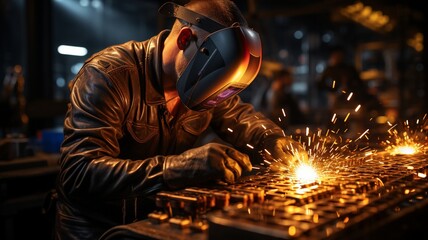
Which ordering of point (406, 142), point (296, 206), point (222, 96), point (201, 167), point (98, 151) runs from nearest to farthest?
point (296, 206) → point (201, 167) → point (98, 151) → point (222, 96) → point (406, 142)

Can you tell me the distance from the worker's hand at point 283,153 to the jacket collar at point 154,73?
0.62 metres

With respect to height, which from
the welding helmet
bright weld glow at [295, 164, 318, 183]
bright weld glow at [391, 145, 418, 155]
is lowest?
bright weld glow at [295, 164, 318, 183]

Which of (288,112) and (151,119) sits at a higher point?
(288,112)

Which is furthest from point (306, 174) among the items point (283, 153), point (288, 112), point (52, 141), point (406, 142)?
point (288, 112)

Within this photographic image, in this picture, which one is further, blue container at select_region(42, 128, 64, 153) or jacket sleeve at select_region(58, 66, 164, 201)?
blue container at select_region(42, 128, 64, 153)

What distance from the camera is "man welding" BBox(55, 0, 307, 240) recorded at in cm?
153

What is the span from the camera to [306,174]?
71.4 inches

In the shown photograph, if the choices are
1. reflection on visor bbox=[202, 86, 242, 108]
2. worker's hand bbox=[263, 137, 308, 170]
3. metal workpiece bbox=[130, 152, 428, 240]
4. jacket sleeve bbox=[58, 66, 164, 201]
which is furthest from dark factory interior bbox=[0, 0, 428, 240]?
reflection on visor bbox=[202, 86, 242, 108]

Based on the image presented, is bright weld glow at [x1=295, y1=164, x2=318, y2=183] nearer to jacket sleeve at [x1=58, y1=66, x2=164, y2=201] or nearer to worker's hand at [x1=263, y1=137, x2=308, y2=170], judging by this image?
worker's hand at [x1=263, y1=137, x2=308, y2=170]

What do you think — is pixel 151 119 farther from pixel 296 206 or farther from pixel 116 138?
pixel 296 206

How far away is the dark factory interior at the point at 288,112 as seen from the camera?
1151 mm

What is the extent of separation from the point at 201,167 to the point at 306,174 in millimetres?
580

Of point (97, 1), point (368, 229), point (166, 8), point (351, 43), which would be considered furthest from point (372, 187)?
point (351, 43)

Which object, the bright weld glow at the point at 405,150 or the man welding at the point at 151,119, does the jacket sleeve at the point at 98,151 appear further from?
the bright weld glow at the point at 405,150
